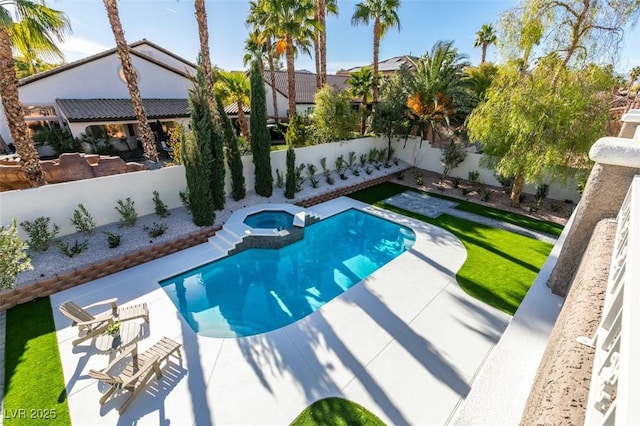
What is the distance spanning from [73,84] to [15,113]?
15479mm

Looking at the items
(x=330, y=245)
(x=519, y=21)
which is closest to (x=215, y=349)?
(x=330, y=245)

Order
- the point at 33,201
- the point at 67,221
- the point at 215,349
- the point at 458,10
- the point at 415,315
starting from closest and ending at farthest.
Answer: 1. the point at 215,349
2. the point at 415,315
3. the point at 33,201
4. the point at 67,221
5. the point at 458,10

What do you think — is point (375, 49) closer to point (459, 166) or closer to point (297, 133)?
point (297, 133)

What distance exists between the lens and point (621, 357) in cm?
132

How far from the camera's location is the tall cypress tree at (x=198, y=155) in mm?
10719

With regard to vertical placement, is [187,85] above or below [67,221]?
above

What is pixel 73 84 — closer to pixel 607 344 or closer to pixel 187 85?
pixel 187 85

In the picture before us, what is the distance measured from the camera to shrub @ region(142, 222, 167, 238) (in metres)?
10.5

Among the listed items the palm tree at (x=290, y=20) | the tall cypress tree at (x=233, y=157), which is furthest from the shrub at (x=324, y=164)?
the palm tree at (x=290, y=20)

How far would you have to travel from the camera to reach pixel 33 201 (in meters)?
9.35

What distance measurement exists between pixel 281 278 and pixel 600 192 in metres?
8.56

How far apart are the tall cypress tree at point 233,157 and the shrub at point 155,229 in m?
3.84

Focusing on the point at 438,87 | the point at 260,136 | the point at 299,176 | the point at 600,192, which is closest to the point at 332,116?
the point at 299,176

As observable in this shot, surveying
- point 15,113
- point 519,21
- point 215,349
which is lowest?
point 215,349
